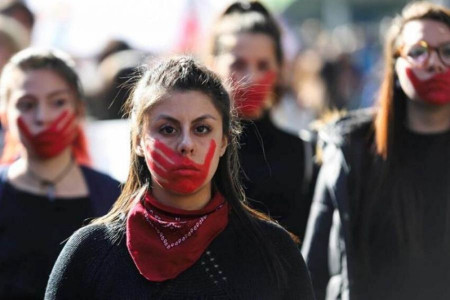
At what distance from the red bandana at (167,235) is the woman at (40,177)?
46.8 inches

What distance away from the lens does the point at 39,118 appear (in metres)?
4.95

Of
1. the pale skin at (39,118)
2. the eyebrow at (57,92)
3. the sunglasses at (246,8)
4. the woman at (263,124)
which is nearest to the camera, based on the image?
the pale skin at (39,118)

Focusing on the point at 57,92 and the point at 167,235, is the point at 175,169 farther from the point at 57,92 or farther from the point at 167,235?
the point at 57,92

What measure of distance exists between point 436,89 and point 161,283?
5.99ft

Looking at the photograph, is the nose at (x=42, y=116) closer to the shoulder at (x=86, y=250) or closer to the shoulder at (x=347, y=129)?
the shoulder at (x=347, y=129)

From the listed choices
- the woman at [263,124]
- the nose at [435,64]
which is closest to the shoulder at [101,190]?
the woman at [263,124]

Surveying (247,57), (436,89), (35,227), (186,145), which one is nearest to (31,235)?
(35,227)

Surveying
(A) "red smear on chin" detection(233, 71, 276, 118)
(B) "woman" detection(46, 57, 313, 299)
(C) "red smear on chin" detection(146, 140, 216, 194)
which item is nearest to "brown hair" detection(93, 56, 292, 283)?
(B) "woman" detection(46, 57, 313, 299)

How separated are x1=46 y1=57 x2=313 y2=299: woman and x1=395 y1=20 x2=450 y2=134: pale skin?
1.31 m

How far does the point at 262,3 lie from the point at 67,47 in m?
5.06

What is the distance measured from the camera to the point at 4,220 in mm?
4676

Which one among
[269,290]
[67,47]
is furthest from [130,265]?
[67,47]

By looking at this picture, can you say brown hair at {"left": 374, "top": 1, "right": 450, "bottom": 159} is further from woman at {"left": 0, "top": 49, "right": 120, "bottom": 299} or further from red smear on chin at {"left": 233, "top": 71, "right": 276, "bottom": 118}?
woman at {"left": 0, "top": 49, "right": 120, "bottom": 299}

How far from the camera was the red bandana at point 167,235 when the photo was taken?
342 centimetres
